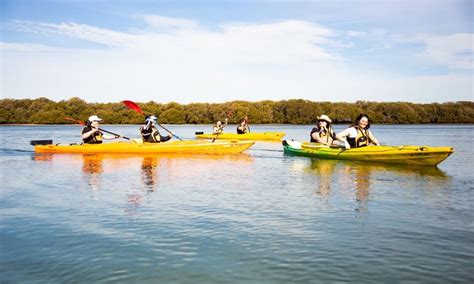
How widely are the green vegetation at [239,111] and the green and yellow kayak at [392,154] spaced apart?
57346 millimetres

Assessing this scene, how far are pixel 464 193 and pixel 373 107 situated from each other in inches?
2918

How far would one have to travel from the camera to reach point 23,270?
503cm

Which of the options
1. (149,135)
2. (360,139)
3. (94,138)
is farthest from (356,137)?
(94,138)

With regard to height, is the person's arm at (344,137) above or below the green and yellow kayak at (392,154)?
above

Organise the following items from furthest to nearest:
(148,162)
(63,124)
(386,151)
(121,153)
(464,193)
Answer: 1. (63,124)
2. (121,153)
3. (148,162)
4. (386,151)
5. (464,193)

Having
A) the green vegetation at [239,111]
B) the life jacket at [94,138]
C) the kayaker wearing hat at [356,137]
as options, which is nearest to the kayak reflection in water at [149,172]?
the life jacket at [94,138]

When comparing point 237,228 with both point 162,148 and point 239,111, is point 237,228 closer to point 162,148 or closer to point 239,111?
point 162,148

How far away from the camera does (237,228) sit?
6.62m

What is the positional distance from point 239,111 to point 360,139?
59.1m

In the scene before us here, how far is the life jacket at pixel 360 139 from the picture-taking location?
49.0 feet

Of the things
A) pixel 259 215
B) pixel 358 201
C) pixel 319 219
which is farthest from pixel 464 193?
pixel 259 215

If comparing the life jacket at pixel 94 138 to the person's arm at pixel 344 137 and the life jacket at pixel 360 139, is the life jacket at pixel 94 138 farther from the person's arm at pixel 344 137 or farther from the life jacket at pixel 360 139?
the life jacket at pixel 360 139

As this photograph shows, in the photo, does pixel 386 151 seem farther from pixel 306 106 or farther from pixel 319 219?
pixel 306 106

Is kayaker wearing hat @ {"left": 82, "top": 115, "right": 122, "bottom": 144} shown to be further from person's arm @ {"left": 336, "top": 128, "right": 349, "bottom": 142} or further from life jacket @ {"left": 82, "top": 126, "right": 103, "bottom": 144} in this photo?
person's arm @ {"left": 336, "top": 128, "right": 349, "bottom": 142}
